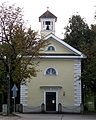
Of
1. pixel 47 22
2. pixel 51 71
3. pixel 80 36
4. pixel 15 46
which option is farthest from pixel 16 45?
pixel 80 36

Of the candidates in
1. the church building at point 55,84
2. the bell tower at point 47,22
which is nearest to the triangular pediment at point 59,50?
the church building at point 55,84

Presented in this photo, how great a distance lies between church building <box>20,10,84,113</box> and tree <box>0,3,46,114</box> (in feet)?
38.2

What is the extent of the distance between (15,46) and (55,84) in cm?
1540

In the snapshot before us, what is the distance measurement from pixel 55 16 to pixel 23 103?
14485 millimetres

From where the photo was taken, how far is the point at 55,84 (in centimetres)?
5412

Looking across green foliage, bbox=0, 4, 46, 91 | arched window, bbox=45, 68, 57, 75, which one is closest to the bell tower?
arched window, bbox=45, 68, 57, 75

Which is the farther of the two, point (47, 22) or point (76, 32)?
point (76, 32)

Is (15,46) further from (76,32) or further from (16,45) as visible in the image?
(76,32)

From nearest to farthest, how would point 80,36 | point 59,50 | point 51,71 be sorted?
point 51,71, point 59,50, point 80,36

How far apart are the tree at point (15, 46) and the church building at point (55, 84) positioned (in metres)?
11.6

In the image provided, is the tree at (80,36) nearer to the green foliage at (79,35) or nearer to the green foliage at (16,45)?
the green foliage at (79,35)

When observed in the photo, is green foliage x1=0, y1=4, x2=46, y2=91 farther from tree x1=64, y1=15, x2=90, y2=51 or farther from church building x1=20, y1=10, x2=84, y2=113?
tree x1=64, y1=15, x2=90, y2=51

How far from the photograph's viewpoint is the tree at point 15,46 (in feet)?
132

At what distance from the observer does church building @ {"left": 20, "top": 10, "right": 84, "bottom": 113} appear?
5334 centimetres
